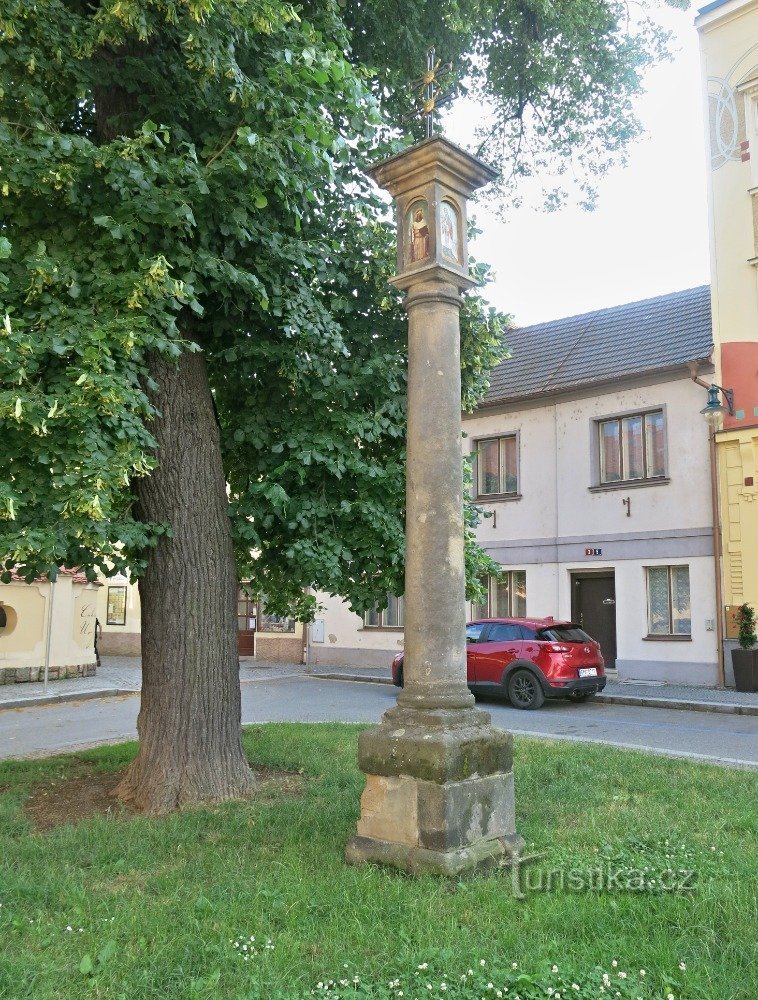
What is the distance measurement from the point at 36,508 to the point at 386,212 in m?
4.43

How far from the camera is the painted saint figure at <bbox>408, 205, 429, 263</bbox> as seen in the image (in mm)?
5809

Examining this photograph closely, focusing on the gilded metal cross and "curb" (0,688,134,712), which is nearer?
the gilded metal cross

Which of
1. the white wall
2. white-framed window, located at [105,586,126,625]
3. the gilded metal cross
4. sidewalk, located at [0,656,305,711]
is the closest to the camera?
the gilded metal cross

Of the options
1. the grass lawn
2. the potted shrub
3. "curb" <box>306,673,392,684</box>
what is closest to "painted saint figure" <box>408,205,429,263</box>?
the grass lawn

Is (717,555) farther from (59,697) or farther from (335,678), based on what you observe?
(59,697)

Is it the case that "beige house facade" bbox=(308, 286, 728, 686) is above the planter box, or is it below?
above

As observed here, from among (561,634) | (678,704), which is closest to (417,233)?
(561,634)

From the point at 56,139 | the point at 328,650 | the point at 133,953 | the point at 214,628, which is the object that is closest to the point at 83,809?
the point at 214,628

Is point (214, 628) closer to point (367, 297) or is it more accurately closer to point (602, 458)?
point (367, 297)

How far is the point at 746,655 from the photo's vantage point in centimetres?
1584

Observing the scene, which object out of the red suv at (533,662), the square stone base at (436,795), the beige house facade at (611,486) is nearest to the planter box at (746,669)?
the beige house facade at (611,486)

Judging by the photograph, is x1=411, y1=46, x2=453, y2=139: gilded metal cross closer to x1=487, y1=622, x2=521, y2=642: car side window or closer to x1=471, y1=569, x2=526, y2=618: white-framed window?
x1=487, y1=622, x2=521, y2=642: car side window

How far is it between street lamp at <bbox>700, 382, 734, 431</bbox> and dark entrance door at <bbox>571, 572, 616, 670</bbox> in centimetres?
440

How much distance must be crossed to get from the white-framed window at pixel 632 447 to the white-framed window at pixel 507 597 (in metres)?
3.18
